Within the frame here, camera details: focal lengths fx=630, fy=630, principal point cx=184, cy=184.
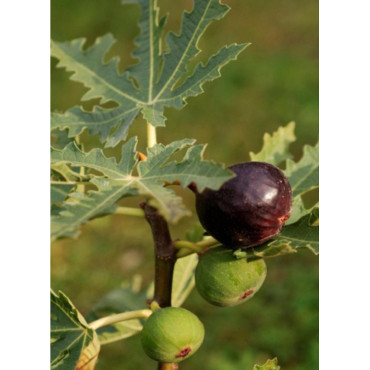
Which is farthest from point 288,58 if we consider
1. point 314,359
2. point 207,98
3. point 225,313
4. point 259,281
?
point 259,281

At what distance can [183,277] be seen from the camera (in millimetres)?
1443

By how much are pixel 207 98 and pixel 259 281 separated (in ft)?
10.2

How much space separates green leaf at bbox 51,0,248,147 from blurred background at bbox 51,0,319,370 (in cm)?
172

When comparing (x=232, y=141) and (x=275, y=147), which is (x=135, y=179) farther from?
(x=232, y=141)

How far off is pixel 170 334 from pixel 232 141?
287 centimetres

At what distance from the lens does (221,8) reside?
1112 millimetres

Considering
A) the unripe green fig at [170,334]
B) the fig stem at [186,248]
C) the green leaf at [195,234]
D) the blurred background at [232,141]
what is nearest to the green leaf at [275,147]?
the green leaf at [195,234]

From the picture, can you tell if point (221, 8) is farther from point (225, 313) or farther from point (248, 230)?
point (225, 313)

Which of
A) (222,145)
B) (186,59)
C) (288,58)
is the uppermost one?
(186,59)

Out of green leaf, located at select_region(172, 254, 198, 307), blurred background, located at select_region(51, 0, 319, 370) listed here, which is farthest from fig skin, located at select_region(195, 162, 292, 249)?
blurred background, located at select_region(51, 0, 319, 370)

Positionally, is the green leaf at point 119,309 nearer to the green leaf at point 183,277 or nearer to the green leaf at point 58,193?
the green leaf at point 183,277

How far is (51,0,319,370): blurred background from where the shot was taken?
297 cm

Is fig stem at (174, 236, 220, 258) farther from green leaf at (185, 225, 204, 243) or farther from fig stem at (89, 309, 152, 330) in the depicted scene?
green leaf at (185, 225, 204, 243)

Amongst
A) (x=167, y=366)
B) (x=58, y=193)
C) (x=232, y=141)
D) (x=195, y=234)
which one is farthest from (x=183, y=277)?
(x=232, y=141)
